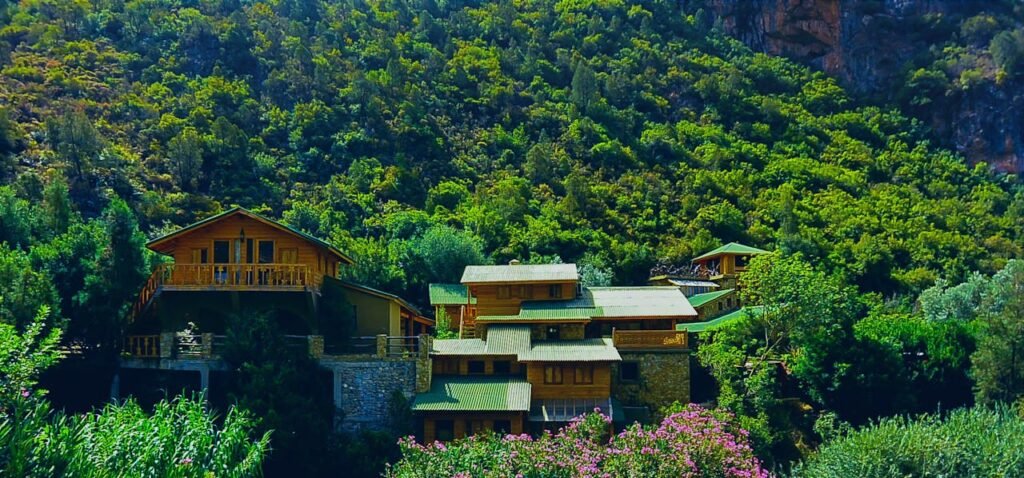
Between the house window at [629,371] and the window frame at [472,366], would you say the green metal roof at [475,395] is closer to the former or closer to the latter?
the window frame at [472,366]

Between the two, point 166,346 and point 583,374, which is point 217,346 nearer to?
point 166,346

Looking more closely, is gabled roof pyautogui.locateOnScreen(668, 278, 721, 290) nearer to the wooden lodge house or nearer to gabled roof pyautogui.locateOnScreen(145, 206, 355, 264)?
the wooden lodge house

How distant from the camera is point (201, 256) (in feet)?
138

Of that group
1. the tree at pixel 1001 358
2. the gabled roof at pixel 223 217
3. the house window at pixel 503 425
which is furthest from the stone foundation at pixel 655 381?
the gabled roof at pixel 223 217

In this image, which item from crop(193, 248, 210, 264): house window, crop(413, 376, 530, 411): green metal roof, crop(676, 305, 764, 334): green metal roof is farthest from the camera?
crop(676, 305, 764, 334): green metal roof

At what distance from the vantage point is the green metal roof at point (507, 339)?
4147cm

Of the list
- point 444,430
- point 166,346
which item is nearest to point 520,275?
point 444,430

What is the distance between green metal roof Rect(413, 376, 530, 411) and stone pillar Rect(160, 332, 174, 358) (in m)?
8.93

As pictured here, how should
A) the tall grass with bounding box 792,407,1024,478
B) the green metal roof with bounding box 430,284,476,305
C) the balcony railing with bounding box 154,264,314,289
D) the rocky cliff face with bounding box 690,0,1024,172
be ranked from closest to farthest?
the tall grass with bounding box 792,407,1024,478, the balcony railing with bounding box 154,264,314,289, the green metal roof with bounding box 430,284,476,305, the rocky cliff face with bounding box 690,0,1024,172

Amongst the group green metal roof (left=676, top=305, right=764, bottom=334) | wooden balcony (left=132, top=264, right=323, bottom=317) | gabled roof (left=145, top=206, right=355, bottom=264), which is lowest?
green metal roof (left=676, top=305, right=764, bottom=334)

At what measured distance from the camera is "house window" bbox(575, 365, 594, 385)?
1623 inches

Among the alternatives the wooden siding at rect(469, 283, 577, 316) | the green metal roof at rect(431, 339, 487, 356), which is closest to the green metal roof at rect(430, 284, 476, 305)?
the wooden siding at rect(469, 283, 577, 316)

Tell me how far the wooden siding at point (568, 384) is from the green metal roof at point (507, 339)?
865 millimetres

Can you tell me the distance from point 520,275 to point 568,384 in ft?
20.0
